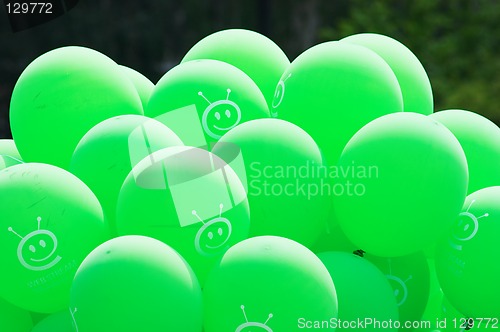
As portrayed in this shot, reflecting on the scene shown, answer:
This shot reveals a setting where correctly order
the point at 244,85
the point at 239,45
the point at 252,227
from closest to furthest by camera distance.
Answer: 1. the point at 252,227
2. the point at 244,85
3. the point at 239,45

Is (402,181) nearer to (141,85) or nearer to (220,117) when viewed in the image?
(220,117)

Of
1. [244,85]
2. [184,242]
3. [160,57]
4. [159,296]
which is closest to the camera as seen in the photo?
[159,296]

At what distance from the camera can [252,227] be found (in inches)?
115

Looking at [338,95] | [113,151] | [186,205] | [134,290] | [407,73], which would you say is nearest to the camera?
[134,290]

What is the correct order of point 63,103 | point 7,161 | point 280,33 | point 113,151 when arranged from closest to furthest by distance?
point 113,151 → point 63,103 → point 7,161 → point 280,33

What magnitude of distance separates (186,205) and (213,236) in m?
0.14

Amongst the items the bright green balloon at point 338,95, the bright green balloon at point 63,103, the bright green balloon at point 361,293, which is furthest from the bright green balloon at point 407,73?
the bright green balloon at point 63,103

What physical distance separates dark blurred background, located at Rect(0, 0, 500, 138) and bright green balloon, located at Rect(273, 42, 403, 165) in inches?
239

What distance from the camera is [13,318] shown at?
116 inches

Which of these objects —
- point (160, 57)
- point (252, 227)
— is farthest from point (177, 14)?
point (252, 227)

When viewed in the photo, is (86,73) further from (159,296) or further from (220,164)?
(159,296)

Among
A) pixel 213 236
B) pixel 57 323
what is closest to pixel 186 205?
pixel 213 236

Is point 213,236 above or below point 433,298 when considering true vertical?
above

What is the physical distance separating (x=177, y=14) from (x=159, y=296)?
8.71 metres
